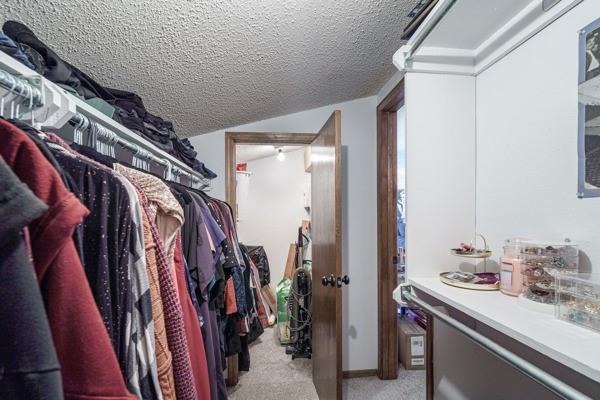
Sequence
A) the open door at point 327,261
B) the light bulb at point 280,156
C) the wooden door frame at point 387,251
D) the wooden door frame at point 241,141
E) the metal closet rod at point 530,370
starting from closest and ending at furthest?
the metal closet rod at point 530,370 < the open door at point 327,261 < the wooden door frame at point 387,251 < the wooden door frame at point 241,141 < the light bulb at point 280,156

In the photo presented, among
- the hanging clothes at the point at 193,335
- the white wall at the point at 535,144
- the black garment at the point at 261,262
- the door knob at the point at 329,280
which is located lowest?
the black garment at the point at 261,262

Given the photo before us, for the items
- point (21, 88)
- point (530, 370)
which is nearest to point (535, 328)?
point (530, 370)

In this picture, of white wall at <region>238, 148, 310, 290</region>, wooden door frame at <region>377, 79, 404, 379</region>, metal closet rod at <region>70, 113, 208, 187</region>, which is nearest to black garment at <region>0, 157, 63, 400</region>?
metal closet rod at <region>70, 113, 208, 187</region>

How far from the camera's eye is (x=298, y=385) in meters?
2.05

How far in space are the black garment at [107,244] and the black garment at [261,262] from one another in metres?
3.05

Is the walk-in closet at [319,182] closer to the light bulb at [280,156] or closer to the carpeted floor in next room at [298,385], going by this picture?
the carpeted floor in next room at [298,385]

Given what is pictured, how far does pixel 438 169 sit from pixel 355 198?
1185mm

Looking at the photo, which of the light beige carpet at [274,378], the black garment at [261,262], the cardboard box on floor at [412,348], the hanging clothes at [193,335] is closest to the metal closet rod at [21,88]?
the hanging clothes at [193,335]

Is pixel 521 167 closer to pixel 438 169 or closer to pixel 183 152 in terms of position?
pixel 438 169

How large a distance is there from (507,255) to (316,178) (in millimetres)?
1413

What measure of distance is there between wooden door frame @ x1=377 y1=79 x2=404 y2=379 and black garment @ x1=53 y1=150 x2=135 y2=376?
183 cm

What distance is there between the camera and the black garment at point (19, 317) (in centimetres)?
28

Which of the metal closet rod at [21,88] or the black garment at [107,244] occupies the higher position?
the metal closet rod at [21,88]

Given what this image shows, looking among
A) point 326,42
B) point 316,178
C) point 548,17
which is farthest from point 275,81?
point 548,17
